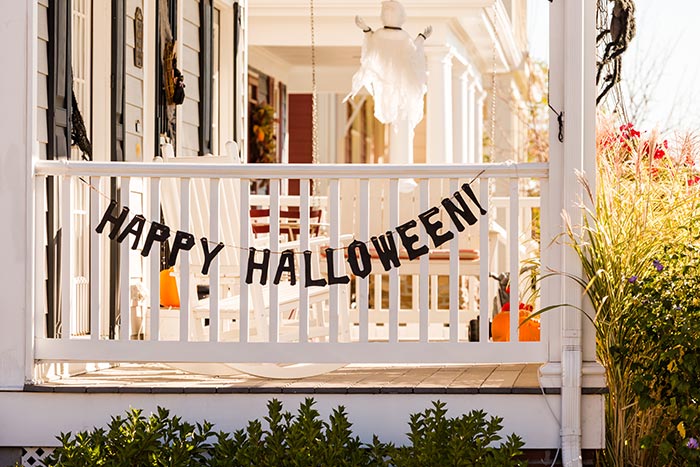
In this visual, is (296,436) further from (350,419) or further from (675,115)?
(675,115)

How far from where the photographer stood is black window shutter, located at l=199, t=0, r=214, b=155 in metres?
7.55

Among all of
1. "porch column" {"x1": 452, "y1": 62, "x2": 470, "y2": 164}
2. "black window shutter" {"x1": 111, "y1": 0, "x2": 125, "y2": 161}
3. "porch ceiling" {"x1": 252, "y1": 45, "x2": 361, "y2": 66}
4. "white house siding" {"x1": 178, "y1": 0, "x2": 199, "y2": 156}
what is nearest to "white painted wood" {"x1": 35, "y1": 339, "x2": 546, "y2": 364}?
"black window shutter" {"x1": 111, "y1": 0, "x2": 125, "y2": 161}

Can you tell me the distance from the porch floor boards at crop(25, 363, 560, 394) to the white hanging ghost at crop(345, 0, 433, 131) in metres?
2.57

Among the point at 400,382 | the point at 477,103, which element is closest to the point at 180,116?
the point at 400,382

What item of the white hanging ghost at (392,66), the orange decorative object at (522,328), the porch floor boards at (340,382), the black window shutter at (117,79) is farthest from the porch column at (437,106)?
the porch floor boards at (340,382)

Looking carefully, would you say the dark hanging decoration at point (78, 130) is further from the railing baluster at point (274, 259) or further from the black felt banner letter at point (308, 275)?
the black felt banner letter at point (308, 275)

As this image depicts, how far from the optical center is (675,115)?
1533 cm

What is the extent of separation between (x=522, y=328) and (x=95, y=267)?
2.07m

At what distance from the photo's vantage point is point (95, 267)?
496 cm

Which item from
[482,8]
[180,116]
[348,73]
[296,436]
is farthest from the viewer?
[348,73]

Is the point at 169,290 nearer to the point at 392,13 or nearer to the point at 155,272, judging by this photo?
the point at 155,272

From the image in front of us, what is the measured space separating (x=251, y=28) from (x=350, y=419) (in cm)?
569

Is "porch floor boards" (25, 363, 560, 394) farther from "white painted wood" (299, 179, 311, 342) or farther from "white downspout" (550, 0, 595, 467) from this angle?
"white painted wood" (299, 179, 311, 342)

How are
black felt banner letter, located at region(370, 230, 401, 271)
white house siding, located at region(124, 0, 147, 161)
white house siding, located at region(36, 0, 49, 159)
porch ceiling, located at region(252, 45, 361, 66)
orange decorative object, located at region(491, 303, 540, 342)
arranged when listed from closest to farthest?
black felt banner letter, located at region(370, 230, 401, 271), white house siding, located at region(36, 0, 49, 159), orange decorative object, located at region(491, 303, 540, 342), white house siding, located at region(124, 0, 147, 161), porch ceiling, located at region(252, 45, 361, 66)
